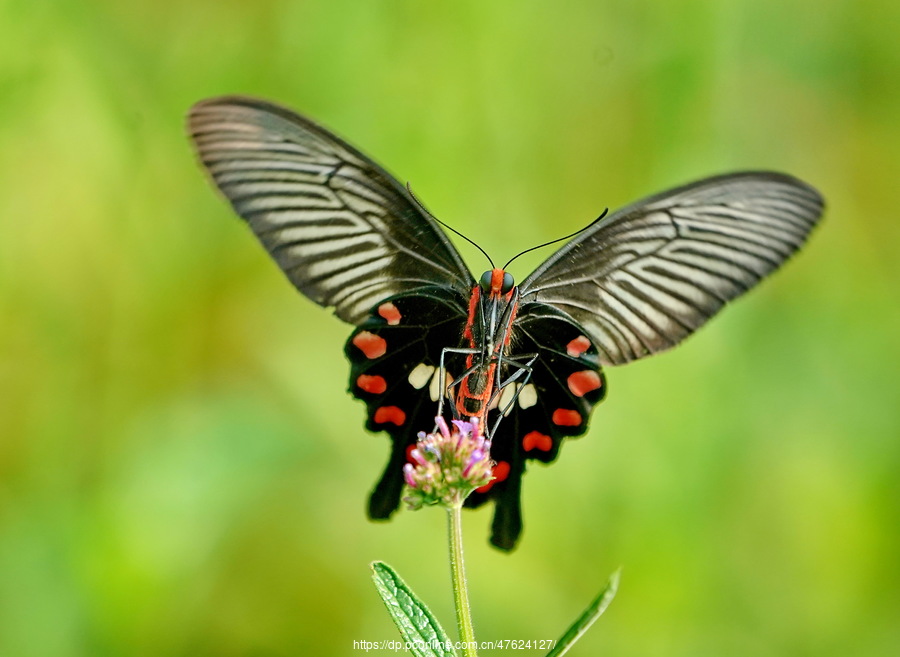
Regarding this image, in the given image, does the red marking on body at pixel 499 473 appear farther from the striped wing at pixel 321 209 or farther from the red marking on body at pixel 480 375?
the striped wing at pixel 321 209

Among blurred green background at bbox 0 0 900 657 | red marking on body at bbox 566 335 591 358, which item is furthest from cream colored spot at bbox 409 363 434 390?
blurred green background at bbox 0 0 900 657

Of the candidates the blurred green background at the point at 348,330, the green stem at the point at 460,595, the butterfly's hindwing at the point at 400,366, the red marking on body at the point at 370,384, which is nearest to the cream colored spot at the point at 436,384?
the butterfly's hindwing at the point at 400,366

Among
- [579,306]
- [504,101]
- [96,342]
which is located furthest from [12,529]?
[504,101]

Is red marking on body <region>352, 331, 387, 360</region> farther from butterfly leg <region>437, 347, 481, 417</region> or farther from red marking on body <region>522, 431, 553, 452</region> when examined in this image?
red marking on body <region>522, 431, 553, 452</region>

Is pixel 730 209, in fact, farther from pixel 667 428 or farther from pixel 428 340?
pixel 667 428

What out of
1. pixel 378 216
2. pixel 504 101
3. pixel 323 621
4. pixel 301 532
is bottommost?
pixel 323 621

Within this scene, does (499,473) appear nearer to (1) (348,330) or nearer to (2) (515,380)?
(2) (515,380)
